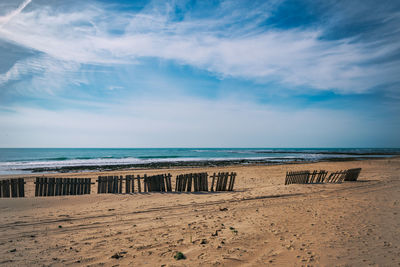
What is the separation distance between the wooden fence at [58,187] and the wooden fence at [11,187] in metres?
0.61

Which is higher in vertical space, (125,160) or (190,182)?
(190,182)

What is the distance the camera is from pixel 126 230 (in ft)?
18.9

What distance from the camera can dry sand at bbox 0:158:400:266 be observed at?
419cm

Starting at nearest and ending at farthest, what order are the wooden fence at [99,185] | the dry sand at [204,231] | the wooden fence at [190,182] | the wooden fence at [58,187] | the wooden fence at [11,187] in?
the dry sand at [204,231] → the wooden fence at [11,187] → the wooden fence at [99,185] → the wooden fence at [58,187] → the wooden fence at [190,182]

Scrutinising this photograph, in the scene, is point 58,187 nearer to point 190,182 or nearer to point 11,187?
point 11,187

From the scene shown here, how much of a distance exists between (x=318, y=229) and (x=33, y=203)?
401 inches

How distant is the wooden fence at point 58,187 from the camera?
1004 cm

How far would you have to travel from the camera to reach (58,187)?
10.1 m

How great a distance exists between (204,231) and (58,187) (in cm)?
812

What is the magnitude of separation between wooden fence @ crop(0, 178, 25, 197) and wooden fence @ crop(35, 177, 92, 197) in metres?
0.61

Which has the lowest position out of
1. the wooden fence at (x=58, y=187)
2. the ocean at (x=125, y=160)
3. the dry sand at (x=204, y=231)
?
the ocean at (x=125, y=160)

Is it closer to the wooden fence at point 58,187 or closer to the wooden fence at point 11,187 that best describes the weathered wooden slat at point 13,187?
the wooden fence at point 11,187

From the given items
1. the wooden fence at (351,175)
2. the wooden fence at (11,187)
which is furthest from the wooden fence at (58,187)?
the wooden fence at (351,175)

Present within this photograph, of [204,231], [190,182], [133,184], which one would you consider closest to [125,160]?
[133,184]
